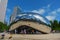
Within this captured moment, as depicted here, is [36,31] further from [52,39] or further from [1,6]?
[1,6]

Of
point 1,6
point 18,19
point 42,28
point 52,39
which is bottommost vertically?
point 52,39

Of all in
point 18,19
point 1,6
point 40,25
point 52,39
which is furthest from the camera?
point 1,6

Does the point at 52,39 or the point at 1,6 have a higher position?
the point at 1,6

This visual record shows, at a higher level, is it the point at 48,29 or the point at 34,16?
the point at 34,16

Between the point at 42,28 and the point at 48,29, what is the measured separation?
503 mm

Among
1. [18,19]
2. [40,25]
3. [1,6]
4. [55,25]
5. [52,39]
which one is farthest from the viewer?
[1,6]

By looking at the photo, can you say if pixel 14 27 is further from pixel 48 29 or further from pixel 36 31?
pixel 48 29

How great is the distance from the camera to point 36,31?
38.9 feet

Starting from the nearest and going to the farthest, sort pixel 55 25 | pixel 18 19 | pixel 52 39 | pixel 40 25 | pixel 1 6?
pixel 52 39
pixel 40 25
pixel 18 19
pixel 55 25
pixel 1 6

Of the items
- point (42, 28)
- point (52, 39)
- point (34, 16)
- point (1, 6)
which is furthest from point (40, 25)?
point (1, 6)

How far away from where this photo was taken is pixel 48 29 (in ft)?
37.5

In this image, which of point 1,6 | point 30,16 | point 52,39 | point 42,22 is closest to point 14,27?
point 30,16

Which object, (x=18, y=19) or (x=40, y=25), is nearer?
(x=40, y=25)

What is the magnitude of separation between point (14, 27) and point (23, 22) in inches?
37.7
